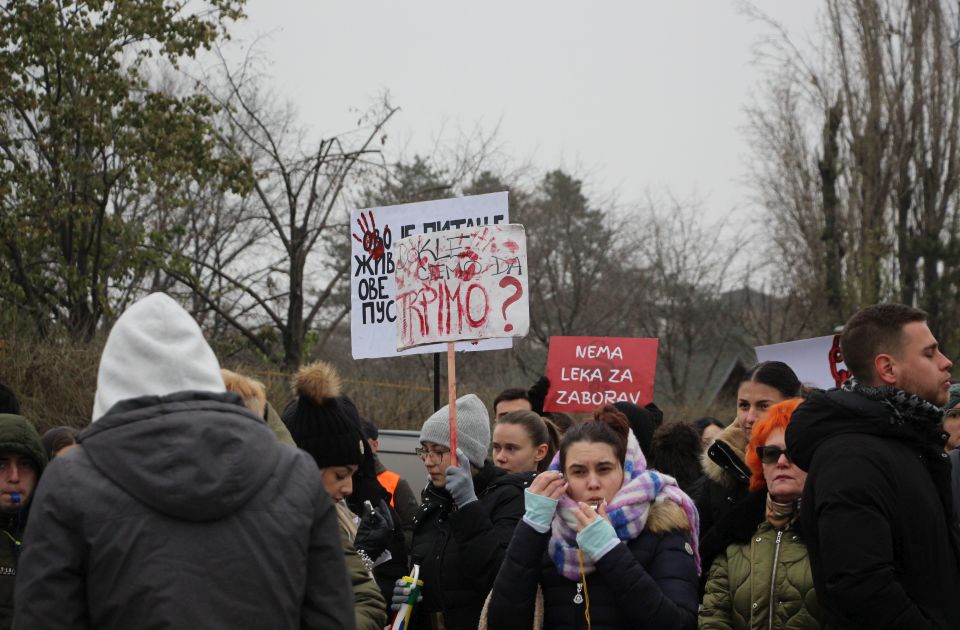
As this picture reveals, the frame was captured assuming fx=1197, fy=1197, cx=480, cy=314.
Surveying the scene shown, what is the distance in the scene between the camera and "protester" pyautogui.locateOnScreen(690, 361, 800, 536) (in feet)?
16.7

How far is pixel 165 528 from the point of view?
2865 millimetres

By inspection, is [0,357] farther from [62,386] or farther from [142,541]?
[142,541]

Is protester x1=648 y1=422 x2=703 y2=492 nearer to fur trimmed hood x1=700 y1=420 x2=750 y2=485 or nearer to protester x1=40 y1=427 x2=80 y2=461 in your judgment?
fur trimmed hood x1=700 y1=420 x2=750 y2=485

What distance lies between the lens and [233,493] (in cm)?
290

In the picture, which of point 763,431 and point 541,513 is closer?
point 541,513

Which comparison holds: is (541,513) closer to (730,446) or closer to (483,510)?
(483,510)

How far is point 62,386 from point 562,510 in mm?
9847

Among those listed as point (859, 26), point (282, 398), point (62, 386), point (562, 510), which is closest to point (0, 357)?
A: point (62, 386)

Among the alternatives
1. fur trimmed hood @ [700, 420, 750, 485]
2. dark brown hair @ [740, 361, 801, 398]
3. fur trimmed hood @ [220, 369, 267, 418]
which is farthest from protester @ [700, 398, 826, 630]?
fur trimmed hood @ [220, 369, 267, 418]

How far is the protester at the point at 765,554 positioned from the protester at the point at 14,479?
112 inches

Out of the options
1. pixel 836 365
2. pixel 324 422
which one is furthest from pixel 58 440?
pixel 836 365

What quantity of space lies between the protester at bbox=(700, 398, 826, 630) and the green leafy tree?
13124mm

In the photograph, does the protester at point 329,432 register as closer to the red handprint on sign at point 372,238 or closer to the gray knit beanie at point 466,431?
the gray knit beanie at point 466,431

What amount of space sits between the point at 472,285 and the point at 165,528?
335 cm
